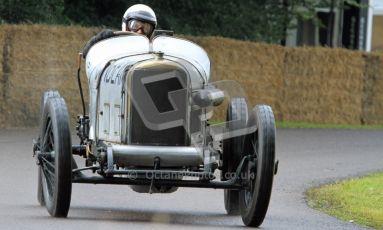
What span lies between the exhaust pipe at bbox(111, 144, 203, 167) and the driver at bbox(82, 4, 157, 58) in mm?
1666

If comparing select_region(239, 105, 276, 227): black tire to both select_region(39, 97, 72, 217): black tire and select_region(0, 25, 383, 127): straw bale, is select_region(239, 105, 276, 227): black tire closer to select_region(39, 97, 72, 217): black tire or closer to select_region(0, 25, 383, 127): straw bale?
select_region(39, 97, 72, 217): black tire

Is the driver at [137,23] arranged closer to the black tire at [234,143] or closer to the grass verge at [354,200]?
the black tire at [234,143]

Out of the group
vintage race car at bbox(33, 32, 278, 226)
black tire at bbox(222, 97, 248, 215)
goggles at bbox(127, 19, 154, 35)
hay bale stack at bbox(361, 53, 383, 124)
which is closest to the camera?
vintage race car at bbox(33, 32, 278, 226)

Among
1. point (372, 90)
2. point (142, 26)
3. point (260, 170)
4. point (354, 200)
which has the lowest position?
point (354, 200)

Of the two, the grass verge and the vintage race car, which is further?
the grass verge

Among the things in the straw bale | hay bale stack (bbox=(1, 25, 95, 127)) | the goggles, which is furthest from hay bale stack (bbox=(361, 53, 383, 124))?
the goggles

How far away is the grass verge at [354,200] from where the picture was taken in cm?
1277

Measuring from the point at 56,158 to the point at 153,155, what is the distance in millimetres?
835

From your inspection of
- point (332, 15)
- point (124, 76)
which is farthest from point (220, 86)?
point (332, 15)

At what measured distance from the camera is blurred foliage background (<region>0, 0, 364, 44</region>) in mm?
27703

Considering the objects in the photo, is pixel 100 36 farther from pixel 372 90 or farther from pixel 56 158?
pixel 372 90

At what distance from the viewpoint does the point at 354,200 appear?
569 inches

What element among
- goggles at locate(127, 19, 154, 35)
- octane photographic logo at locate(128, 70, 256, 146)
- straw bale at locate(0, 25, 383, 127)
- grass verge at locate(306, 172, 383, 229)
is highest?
goggles at locate(127, 19, 154, 35)

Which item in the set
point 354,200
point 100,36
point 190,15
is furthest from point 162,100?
point 190,15
